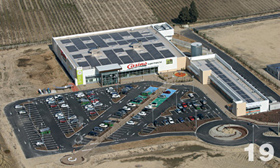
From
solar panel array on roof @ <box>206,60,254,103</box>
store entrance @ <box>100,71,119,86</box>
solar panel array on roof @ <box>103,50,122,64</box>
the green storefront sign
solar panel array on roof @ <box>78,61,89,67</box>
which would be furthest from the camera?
solar panel array on roof @ <box>103,50,122,64</box>

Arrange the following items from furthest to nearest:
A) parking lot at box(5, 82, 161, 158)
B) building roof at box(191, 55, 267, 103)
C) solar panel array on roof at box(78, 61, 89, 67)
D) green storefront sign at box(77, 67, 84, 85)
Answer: solar panel array on roof at box(78, 61, 89, 67) → green storefront sign at box(77, 67, 84, 85) → building roof at box(191, 55, 267, 103) → parking lot at box(5, 82, 161, 158)

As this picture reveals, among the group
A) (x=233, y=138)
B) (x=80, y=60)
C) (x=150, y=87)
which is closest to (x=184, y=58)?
(x=150, y=87)

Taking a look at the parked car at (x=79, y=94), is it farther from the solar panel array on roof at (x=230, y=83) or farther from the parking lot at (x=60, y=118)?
the solar panel array on roof at (x=230, y=83)

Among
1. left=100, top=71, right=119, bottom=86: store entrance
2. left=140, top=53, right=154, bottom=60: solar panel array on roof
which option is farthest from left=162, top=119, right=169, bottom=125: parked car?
left=140, top=53, right=154, bottom=60: solar panel array on roof

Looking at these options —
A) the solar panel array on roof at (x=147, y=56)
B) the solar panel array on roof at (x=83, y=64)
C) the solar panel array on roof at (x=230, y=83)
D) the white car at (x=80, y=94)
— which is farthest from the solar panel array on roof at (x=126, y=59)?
the solar panel array on roof at (x=230, y=83)

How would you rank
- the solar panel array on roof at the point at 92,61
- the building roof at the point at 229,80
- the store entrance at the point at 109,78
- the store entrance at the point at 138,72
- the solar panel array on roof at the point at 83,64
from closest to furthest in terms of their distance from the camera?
the building roof at the point at 229,80 → the store entrance at the point at 109,78 → the solar panel array on roof at the point at 83,64 → the solar panel array on roof at the point at 92,61 → the store entrance at the point at 138,72

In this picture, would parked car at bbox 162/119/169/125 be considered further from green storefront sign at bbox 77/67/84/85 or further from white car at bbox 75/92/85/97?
green storefront sign at bbox 77/67/84/85

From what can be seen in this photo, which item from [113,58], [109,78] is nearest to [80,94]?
[109,78]

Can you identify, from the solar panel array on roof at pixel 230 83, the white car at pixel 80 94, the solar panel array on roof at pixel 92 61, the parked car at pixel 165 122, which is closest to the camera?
the parked car at pixel 165 122

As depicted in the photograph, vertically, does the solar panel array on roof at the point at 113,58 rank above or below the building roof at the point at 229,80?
above

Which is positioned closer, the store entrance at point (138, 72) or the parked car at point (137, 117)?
the parked car at point (137, 117)

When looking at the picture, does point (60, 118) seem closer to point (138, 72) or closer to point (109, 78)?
point (109, 78)
